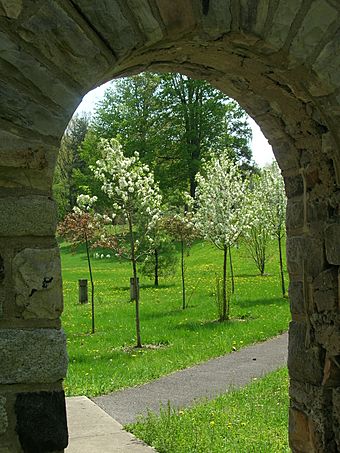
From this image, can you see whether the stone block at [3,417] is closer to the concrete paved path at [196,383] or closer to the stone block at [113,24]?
the stone block at [113,24]

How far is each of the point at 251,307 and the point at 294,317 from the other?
1048 cm

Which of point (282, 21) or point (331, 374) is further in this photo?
point (331, 374)

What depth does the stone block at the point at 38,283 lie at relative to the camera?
230 centimetres

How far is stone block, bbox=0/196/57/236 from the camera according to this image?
229 centimetres

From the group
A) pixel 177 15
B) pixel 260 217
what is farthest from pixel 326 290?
pixel 260 217

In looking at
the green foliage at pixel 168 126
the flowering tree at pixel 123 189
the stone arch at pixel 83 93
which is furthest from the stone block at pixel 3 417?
the green foliage at pixel 168 126

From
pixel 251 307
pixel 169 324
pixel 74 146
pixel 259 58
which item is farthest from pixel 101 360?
pixel 74 146

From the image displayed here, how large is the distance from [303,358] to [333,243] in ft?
2.40

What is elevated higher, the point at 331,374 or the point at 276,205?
the point at 276,205

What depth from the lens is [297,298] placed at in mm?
3854

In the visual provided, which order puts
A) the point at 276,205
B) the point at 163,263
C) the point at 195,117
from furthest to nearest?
the point at 195,117
the point at 163,263
the point at 276,205

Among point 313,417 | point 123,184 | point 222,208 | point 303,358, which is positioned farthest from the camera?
point 222,208

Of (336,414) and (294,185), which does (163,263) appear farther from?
(336,414)

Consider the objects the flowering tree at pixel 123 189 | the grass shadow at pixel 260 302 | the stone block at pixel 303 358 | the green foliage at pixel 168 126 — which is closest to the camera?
the stone block at pixel 303 358
